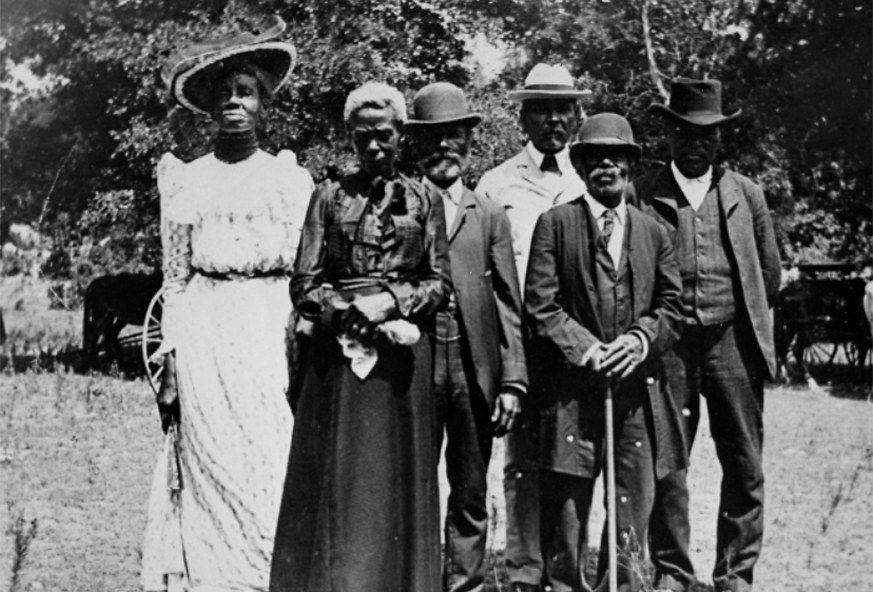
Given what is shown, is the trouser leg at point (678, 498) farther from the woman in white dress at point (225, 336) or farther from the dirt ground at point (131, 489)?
the woman in white dress at point (225, 336)

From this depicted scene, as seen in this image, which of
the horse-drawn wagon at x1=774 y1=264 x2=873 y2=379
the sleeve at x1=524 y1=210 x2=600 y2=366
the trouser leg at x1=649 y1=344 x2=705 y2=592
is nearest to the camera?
the sleeve at x1=524 y1=210 x2=600 y2=366

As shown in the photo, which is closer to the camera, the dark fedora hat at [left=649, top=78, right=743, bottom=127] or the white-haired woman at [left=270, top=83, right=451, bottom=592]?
the white-haired woman at [left=270, top=83, right=451, bottom=592]

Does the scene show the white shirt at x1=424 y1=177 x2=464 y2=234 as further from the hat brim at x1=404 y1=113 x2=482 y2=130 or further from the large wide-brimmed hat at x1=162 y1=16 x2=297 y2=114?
the large wide-brimmed hat at x1=162 y1=16 x2=297 y2=114

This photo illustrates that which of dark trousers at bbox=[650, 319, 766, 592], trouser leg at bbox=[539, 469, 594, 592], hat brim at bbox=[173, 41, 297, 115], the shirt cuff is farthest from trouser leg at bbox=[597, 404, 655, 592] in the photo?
hat brim at bbox=[173, 41, 297, 115]

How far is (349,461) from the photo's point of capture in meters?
3.48

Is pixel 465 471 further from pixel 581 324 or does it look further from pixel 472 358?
pixel 581 324

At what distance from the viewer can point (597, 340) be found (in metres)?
4.31

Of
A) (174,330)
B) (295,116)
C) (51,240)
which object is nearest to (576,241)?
(174,330)

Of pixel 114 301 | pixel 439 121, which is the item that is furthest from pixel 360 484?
pixel 114 301

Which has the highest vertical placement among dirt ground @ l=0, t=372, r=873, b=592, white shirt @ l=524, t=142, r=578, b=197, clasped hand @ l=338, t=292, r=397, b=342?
white shirt @ l=524, t=142, r=578, b=197

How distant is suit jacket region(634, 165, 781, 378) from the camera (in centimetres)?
475

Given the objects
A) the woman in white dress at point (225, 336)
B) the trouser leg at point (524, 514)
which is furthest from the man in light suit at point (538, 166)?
the woman in white dress at point (225, 336)

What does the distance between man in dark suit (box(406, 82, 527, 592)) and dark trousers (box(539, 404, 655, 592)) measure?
1.15 feet

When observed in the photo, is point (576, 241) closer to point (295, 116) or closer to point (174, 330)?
point (174, 330)
